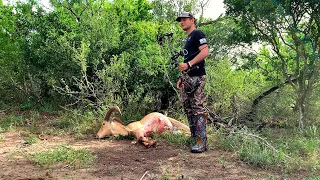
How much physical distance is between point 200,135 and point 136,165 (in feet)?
3.78

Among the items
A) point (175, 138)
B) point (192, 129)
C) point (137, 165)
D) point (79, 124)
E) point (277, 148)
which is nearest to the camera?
point (137, 165)

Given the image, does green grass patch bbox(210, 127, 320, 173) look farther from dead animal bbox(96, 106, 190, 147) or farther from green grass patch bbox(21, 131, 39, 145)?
green grass patch bbox(21, 131, 39, 145)

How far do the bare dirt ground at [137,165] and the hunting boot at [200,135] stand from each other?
0.11 m

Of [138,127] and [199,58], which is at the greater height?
[199,58]

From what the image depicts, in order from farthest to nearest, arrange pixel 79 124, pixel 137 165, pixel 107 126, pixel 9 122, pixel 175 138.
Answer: pixel 9 122 → pixel 79 124 → pixel 107 126 → pixel 175 138 → pixel 137 165

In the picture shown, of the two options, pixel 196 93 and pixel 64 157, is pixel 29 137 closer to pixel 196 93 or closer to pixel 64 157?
pixel 64 157

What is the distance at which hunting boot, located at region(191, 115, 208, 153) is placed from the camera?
5145mm

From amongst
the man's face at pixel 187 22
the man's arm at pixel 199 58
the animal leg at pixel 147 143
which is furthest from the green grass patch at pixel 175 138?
the man's face at pixel 187 22

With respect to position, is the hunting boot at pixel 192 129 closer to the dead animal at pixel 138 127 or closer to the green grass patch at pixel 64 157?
the dead animal at pixel 138 127

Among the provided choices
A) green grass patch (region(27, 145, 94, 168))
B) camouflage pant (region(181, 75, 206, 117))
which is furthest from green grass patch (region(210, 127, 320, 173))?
green grass patch (region(27, 145, 94, 168))

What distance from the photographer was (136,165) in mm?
4551

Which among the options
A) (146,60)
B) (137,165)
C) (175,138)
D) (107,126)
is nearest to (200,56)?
(175,138)

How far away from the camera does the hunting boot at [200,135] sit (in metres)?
5.14

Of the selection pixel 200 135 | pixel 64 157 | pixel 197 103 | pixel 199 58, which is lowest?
pixel 64 157
